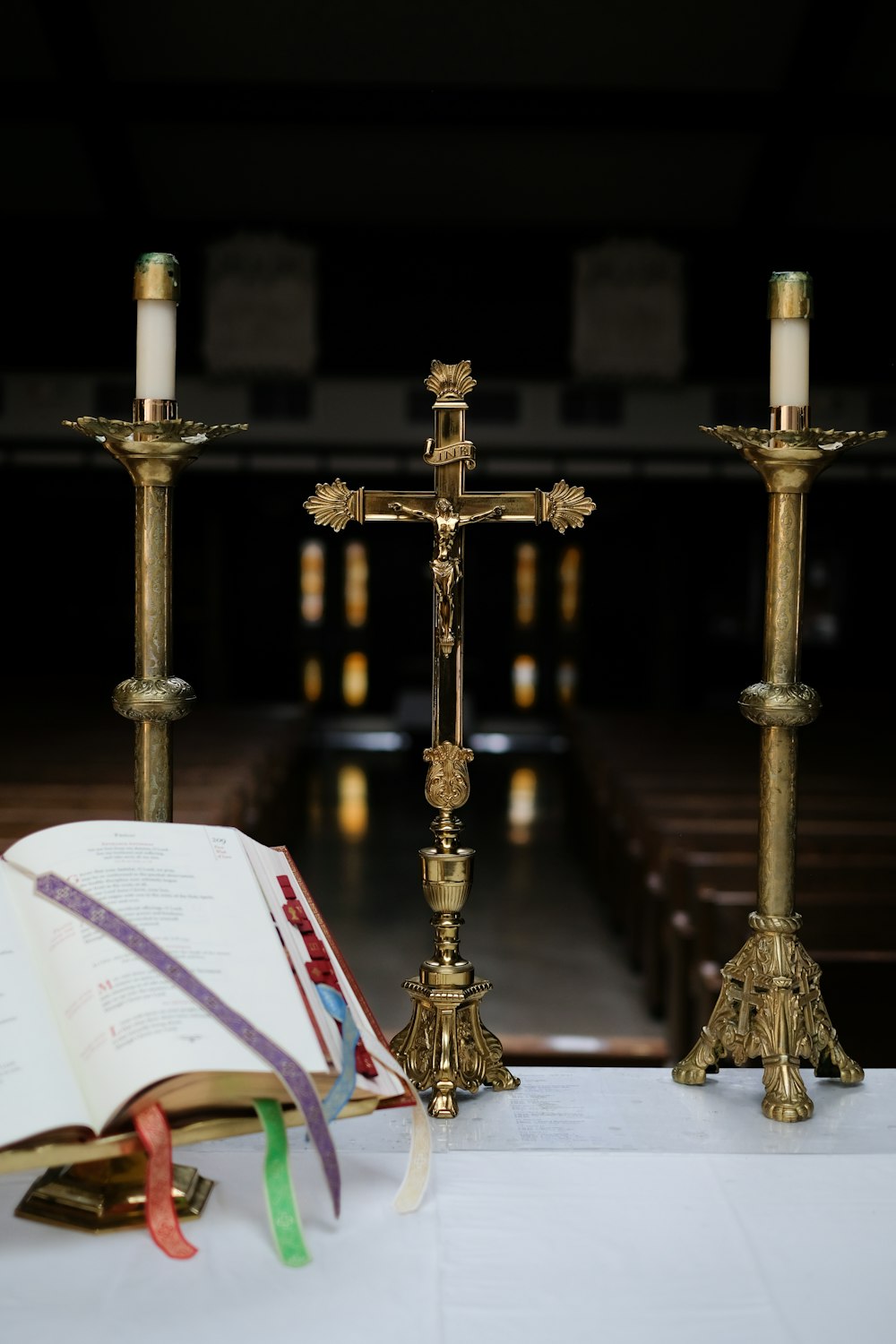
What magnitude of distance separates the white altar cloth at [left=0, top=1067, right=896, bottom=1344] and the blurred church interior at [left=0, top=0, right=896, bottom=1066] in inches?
132

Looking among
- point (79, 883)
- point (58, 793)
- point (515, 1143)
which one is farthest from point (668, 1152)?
point (58, 793)

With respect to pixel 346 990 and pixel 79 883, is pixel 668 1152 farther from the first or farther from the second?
pixel 79 883

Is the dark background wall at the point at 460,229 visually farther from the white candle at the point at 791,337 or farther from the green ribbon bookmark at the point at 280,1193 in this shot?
the green ribbon bookmark at the point at 280,1193

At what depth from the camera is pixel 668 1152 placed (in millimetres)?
1221

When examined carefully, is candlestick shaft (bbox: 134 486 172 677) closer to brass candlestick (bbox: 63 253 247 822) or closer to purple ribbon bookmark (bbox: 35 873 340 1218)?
brass candlestick (bbox: 63 253 247 822)

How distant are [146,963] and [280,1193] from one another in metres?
0.20

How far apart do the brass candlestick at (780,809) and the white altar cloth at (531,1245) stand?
64 mm

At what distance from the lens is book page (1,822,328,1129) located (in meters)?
0.98

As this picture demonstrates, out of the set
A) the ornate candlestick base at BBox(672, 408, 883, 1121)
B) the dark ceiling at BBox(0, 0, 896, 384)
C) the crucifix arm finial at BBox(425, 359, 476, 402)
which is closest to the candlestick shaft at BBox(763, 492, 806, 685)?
the ornate candlestick base at BBox(672, 408, 883, 1121)

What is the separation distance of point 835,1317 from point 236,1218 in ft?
1.48

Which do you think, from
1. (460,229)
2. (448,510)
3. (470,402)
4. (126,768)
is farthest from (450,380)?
(460,229)

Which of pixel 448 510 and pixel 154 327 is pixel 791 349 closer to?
pixel 448 510

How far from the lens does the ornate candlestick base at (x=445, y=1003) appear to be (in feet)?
4.32

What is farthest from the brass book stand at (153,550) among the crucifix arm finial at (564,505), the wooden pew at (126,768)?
the wooden pew at (126,768)
